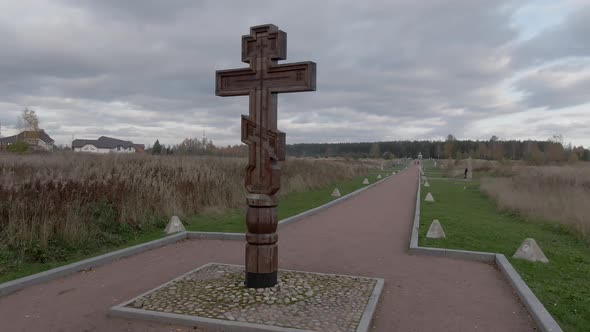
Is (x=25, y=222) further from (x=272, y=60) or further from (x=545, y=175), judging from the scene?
(x=545, y=175)

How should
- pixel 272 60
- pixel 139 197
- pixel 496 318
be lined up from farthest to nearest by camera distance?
pixel 139 197
pixel 272 60
pixel 496 318

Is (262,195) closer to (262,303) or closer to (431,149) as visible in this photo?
(262,303)

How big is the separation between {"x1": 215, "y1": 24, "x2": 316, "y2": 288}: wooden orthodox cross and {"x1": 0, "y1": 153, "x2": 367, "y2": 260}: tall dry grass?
4316 mm

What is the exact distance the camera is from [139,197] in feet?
36.0

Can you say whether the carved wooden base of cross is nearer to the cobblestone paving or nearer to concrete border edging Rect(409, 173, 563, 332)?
the cobblestone paving

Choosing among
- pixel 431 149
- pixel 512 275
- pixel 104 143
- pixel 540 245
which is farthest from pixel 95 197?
pixel 431 149

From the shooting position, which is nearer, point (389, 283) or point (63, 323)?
point (63, 323)

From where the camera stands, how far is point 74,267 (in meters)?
6.68

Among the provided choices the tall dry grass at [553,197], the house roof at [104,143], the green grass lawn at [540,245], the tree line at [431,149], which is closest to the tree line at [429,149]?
the tree line at [431,149]

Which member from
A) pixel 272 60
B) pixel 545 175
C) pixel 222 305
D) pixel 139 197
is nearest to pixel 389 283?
pixel 222 305

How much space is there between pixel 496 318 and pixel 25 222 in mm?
7675

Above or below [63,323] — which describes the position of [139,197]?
above

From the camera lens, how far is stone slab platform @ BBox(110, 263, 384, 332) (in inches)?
180

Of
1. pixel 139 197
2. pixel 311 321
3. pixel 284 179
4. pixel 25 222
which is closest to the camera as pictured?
pixel 311 321
